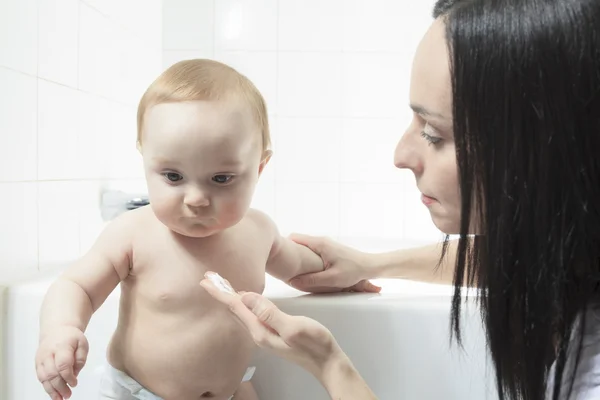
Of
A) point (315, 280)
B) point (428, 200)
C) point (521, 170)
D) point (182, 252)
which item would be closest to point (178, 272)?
point (182, 252)

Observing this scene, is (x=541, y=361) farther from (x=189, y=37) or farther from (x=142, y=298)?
(x=189, y=37)

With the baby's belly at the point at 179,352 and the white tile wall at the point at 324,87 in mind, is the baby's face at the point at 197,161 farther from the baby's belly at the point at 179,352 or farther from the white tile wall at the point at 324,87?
the white tile wall at the point at 324,87

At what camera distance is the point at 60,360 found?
688 millimetres

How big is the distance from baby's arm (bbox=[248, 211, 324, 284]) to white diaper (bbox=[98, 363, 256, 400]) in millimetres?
256

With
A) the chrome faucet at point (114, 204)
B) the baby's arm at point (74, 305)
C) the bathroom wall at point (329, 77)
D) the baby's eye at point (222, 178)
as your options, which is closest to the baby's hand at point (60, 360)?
the baby's arm at point (74, 305)

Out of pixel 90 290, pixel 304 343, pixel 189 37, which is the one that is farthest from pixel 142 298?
pixel 189 37

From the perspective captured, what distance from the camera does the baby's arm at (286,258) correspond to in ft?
3.24

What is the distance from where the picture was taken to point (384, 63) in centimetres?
200

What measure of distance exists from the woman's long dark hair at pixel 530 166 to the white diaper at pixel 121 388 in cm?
46

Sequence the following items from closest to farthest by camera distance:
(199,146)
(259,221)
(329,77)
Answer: (199,146) → (259,221) → (329,77)

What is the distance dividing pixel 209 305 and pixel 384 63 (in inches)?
52.2

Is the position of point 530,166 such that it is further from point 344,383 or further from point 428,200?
point 344,383

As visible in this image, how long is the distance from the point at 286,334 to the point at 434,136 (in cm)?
26

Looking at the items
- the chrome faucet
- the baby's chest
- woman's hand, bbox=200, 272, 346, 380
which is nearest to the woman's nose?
woman's hand, bbox=200, 272, 346, 380
